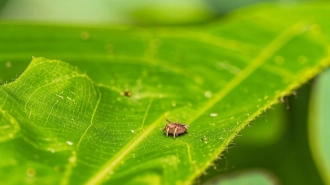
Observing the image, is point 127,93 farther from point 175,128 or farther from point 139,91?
point 175,128

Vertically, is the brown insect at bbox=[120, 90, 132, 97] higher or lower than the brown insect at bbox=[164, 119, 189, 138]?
higher

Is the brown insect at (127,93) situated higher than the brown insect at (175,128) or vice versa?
the brown insect at (127,93)

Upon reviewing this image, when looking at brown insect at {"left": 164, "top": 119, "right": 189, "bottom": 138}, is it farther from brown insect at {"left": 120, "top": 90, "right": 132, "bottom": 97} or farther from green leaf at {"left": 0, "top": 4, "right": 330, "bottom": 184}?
brown insect at {"left": 120, "top": 90, "right": 132, "bottom": 97}

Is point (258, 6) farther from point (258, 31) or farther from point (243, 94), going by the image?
point (243, 94)

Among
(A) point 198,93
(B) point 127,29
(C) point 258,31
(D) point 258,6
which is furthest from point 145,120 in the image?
(D) point 258,6

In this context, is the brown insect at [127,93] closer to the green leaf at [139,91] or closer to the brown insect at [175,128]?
the green leaf at [139,91]

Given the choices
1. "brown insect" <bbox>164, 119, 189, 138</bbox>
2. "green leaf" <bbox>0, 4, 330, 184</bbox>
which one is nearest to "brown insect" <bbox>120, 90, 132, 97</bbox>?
"green leaf" <bbox>0, 4, 330, 184</bbox>

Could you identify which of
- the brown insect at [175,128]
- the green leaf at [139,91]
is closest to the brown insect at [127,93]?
the green leaf at [139,91]
